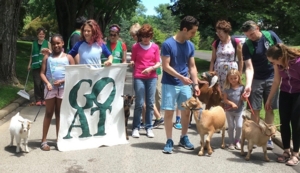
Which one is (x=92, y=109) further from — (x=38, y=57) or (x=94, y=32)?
(x=38, y=57)

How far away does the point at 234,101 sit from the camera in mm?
6352

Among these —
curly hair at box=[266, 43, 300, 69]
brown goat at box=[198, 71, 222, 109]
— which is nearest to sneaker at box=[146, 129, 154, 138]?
brown goat at box=[198, 71, 222, 109]

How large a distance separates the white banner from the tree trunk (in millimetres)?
6132

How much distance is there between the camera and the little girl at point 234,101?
6.33 m

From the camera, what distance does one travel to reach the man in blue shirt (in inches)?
227

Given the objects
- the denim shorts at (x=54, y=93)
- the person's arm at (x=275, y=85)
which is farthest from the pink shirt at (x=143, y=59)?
the person's arm at (x=275, y=85)

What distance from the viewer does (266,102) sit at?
610 cm

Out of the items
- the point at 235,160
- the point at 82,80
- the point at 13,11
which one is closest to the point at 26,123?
the point at 82,80

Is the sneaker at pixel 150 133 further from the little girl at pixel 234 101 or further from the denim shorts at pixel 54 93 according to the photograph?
the denim shorts at pixel 54 93

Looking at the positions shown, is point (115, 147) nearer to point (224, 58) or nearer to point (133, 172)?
point (133, 172)

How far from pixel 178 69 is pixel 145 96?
4.27 ft

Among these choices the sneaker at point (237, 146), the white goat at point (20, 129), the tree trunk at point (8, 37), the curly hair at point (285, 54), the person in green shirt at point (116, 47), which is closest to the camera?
the curly hair at point (285, 54)

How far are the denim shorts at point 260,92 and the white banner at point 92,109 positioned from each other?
2.07m

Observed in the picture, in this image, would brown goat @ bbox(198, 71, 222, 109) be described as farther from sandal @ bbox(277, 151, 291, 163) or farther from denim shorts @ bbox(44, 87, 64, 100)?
denim shorts @ bbox(44, 87, 64, 100)
